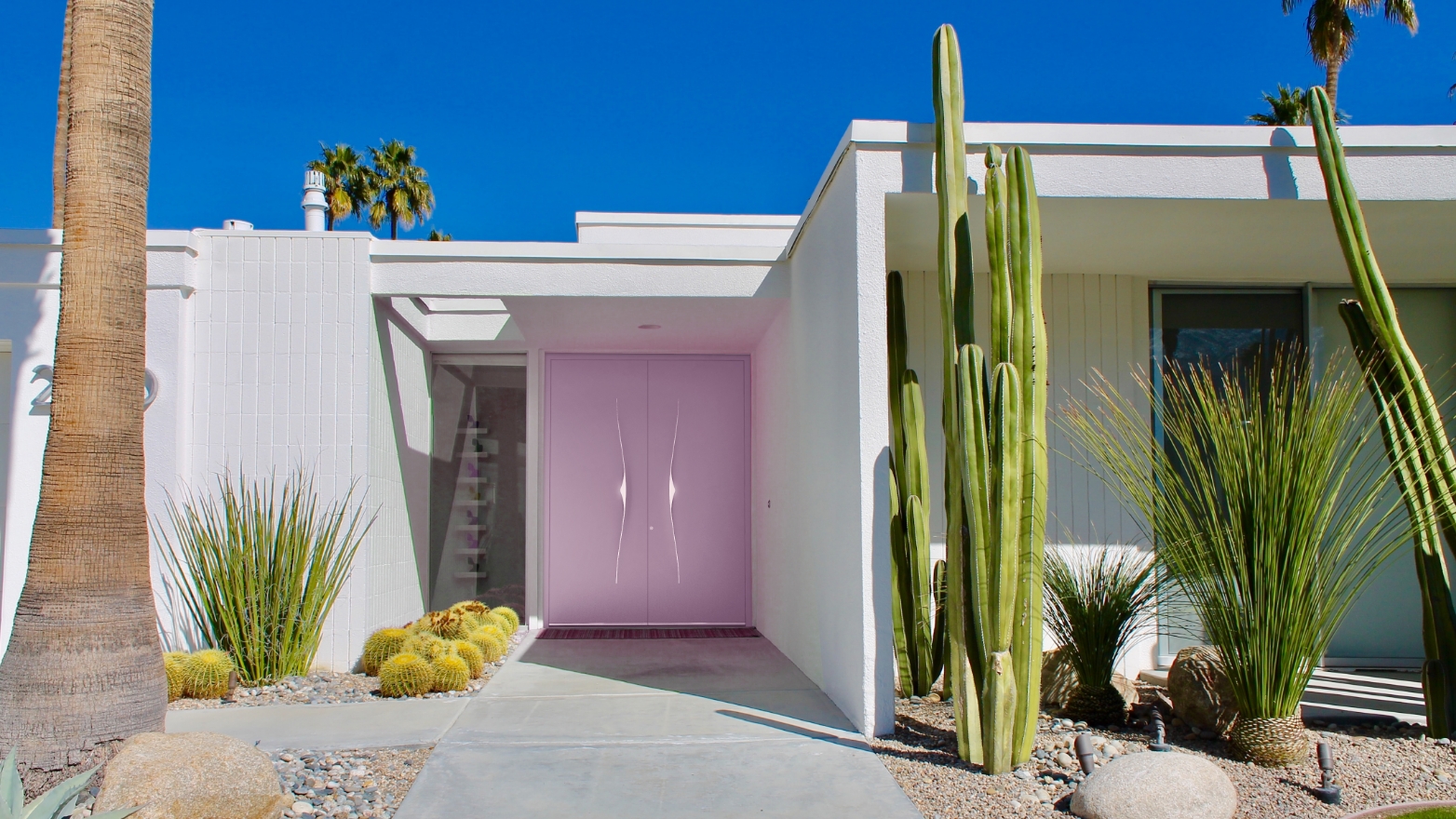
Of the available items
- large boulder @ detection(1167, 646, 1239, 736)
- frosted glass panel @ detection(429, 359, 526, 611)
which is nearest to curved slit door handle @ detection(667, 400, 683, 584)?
frosted glass panel @ detection(429, 359, 526, 611)

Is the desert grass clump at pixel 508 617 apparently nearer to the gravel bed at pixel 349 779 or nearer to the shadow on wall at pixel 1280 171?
the gravel bed at pixel 349 779

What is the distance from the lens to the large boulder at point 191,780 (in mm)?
3096

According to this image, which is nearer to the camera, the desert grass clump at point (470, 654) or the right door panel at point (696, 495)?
the desert grass clump at point (470, 654)

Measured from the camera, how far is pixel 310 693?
211 inches

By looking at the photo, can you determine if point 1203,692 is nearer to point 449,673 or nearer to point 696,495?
point 449,673

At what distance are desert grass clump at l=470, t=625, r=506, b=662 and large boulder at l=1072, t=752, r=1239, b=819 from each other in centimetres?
388

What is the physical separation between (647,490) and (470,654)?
2.82 m

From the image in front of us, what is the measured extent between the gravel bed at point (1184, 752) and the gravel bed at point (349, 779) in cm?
187

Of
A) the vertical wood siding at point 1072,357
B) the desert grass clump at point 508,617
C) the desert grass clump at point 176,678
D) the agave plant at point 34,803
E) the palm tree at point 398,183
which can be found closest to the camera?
the agave plant at point 34,803

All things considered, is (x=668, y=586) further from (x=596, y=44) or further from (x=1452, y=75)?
(x=1452, y=75)

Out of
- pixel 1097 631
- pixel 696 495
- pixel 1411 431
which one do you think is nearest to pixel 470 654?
pixel 696 495

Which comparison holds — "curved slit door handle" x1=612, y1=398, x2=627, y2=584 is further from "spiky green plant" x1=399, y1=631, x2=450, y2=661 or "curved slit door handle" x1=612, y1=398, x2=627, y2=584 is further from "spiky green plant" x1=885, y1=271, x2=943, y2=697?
"spiky green plant" x1=885, y1=271, x2=943, y2=697

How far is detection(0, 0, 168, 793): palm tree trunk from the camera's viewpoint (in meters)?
A: 3.58

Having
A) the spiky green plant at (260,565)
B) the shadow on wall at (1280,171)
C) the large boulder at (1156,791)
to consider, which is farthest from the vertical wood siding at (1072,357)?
the spiky green plant at (260,565)
